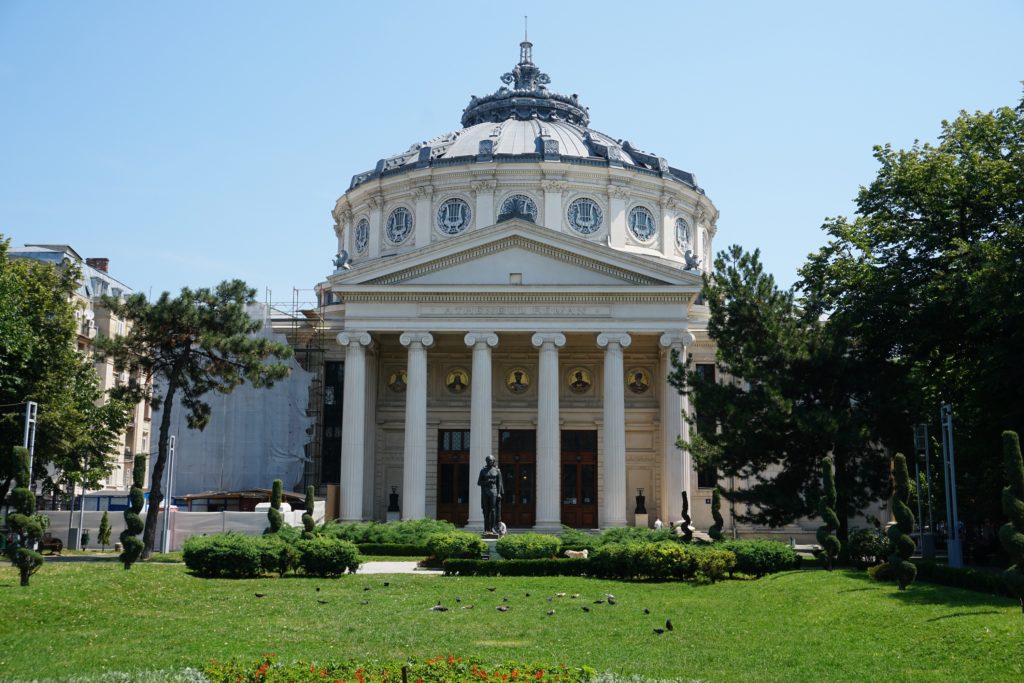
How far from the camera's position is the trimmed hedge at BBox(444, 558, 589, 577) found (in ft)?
99.8

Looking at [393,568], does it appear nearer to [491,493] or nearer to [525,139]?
[491,493]

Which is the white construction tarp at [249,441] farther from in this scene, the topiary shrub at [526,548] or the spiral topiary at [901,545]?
the spiral topiary at [901,545]

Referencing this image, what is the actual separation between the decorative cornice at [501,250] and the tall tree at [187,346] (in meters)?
8.84

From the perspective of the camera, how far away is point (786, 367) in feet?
112

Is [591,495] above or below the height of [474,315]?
below

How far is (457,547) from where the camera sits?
106 ft

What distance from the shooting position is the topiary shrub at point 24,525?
2234 cm

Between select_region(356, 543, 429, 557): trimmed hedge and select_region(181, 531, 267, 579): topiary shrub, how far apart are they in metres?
10.6

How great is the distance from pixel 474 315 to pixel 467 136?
68.0 ft

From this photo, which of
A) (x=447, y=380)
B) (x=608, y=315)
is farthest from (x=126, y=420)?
(x=608, y=315)

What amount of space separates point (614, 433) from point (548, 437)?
304cm

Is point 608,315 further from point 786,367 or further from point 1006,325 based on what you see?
point 1006,325

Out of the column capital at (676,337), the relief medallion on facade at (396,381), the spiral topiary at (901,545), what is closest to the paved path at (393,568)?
the spiral topiary at (901,545)

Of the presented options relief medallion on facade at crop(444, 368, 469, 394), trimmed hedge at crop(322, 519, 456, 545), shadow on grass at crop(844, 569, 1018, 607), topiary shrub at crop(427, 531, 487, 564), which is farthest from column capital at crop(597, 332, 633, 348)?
shadow on grass at crop(844, 569, 1018, 607)
